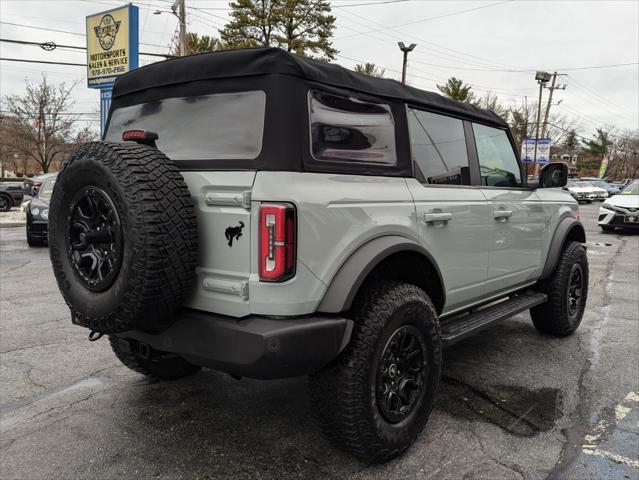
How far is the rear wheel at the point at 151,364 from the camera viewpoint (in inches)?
131

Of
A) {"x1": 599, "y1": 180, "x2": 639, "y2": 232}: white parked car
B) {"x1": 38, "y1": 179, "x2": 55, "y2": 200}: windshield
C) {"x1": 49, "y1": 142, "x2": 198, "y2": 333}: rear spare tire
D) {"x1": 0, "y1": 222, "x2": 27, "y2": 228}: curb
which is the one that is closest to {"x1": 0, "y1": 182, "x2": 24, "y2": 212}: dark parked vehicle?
{"x1": 0, "y1": 222, "x2": 27, "y2": 228}: curb

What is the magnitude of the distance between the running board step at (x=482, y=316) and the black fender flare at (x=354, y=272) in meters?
0.86

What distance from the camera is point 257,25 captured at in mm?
33000

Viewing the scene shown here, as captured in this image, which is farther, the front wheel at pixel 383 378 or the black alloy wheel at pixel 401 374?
the black alloy wheel at pixel 401 374

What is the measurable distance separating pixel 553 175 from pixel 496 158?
0.74 metres

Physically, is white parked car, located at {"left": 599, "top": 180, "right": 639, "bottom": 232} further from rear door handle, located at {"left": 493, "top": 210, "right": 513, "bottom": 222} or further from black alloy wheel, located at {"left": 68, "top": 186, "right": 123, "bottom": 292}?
black alloy wheel, located at {"left": 68, "top": 186, "right": 123, "bottom": 292}

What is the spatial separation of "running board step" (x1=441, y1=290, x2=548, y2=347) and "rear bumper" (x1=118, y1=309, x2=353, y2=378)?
107cm

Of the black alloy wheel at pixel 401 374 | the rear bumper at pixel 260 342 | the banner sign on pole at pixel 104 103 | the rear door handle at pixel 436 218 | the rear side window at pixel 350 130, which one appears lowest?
the black alloy wheel at pixel 401 374

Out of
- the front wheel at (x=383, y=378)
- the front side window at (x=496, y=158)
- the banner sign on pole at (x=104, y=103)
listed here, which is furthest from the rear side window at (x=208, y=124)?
the banner sign on pole at (x=104, y=103)

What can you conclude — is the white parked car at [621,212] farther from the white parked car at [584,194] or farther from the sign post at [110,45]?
the white parked car at [584,194]

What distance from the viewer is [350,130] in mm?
2666

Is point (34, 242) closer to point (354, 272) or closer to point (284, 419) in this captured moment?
point (284, 419)

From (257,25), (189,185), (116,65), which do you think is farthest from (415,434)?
(257,25)

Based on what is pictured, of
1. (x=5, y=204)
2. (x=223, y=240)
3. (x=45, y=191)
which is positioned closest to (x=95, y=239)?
(x=223, y=240)
